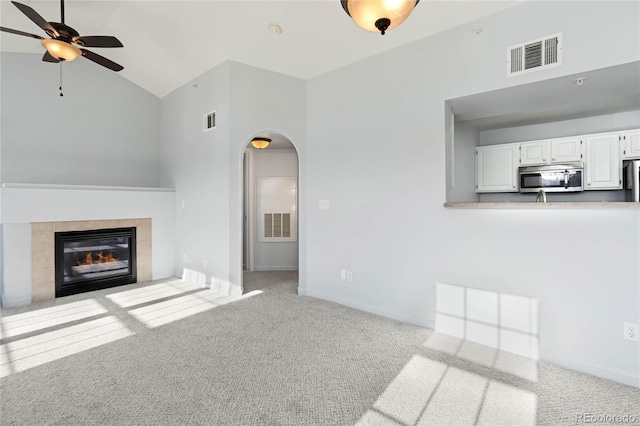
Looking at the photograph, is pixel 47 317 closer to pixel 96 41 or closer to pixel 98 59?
pixel 98 59

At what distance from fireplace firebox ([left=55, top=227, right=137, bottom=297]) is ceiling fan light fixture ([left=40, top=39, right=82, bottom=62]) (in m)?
2.45

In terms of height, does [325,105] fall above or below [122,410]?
above

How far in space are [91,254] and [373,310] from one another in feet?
14.2

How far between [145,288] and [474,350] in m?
4.54

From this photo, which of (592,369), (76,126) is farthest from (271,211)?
(592,369)

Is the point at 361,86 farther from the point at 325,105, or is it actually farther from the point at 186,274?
the point at 186,274

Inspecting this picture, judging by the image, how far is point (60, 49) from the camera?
10.2 ft

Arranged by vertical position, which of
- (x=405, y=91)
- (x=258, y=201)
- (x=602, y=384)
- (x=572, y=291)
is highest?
(x=405, y=91)

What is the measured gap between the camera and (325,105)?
4160 millimetres

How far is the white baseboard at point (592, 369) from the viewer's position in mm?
2270

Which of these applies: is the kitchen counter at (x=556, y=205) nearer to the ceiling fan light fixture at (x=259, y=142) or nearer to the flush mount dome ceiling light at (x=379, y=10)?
the flush mount dome ceiling light at (x=379, y=10)

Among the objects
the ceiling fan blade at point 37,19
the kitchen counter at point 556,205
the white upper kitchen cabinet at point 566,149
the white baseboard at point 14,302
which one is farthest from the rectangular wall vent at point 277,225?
the white upper kitchen cabinet at point 566,149

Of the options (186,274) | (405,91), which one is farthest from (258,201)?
(405,91)

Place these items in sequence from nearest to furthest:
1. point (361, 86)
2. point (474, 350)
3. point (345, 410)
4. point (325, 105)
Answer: point (345, 410) < point (474, 350) < point (361, 86) < point (325, 105)
